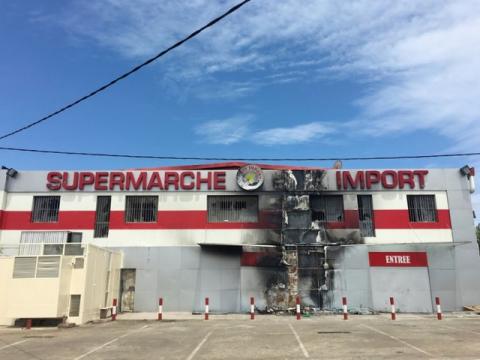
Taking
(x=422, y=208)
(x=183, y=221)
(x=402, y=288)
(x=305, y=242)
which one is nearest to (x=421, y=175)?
(x=422, y=208)

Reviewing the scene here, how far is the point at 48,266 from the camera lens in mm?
17438

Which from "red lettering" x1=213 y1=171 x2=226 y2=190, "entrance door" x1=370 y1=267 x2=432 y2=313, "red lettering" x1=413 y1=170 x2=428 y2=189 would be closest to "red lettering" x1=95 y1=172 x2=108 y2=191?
"red lettering" x1=213 y1=171 x2=226 y2=190

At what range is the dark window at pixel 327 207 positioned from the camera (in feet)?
81.3

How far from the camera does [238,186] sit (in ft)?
82.7

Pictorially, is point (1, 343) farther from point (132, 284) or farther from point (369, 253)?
point (369, 253)

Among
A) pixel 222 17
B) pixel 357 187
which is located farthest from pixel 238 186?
pixel 222 17

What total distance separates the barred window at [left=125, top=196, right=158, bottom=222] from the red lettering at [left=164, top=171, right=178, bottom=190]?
116 centimetres

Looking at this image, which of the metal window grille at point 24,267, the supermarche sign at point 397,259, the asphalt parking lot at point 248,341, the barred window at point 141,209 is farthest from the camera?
the barred window at point 141,209

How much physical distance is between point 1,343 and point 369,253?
18.5 m

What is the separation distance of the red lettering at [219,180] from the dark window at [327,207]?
5613 millimetres

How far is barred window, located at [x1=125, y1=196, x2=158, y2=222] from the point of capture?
25141mm

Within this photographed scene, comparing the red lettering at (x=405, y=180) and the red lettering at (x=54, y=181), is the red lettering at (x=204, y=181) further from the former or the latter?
the red lettering at (x=405, y=180)

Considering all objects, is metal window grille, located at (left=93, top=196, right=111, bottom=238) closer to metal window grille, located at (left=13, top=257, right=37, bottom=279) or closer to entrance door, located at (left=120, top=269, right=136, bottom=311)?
entrance door, located at (left=120, top=269, right=136, bottom=311)

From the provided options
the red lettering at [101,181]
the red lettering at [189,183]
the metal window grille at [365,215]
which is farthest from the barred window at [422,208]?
the red lettering at [101,181]
